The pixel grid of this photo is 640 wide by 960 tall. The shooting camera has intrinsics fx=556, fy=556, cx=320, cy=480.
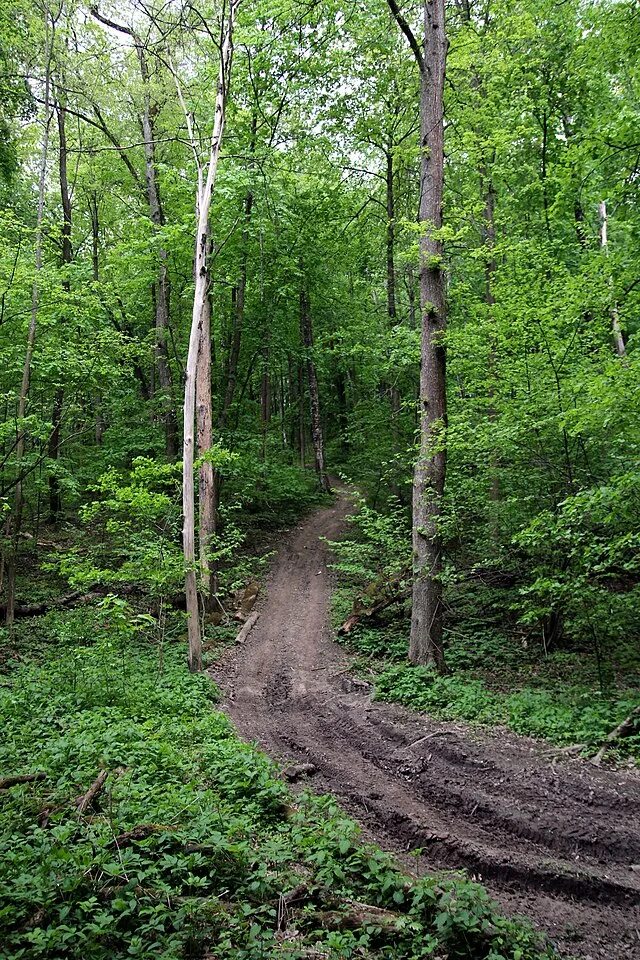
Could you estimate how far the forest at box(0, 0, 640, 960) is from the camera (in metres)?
3.91

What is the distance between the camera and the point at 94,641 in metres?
10.8

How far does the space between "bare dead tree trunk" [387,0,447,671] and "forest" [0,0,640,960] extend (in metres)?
0.05

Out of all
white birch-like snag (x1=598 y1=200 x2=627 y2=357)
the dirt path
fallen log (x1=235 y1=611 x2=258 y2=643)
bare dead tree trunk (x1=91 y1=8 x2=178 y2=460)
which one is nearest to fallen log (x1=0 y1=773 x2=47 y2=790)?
the dirt path

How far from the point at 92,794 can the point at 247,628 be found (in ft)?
26.1

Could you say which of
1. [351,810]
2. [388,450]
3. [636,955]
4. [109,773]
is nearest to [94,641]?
[109,773]

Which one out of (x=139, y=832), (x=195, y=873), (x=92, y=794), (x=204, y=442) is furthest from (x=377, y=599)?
(x=195, y=873)

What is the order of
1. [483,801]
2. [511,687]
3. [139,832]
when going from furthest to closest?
[511,687] < [483,801] < [139,832]

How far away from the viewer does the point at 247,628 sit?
41.2 feet

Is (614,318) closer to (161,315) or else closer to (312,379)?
(161,315)

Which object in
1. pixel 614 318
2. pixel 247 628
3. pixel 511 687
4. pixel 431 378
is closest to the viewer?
pixel 511 687

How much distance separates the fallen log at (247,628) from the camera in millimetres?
12013

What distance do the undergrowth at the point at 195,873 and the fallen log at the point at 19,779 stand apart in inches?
2.4

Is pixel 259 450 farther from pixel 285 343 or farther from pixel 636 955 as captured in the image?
pixel 636 955

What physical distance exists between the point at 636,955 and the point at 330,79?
1905 centimetres
